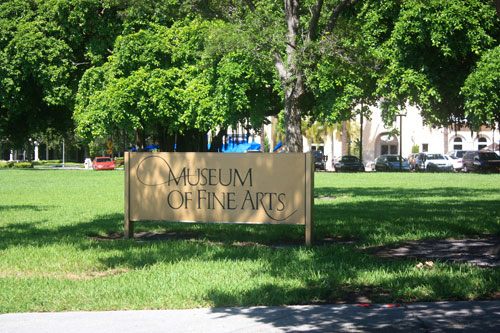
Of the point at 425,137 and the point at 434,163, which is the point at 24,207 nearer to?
the point at 434,163

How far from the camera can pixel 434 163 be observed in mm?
51000

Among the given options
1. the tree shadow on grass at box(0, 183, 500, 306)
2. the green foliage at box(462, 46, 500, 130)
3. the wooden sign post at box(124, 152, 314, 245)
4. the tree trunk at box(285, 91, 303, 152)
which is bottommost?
the tree shadow on grass at box(0, 183, 500, 306)

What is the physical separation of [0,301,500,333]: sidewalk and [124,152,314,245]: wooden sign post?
370 cm

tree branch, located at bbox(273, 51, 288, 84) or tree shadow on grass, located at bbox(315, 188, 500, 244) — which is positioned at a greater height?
tree branch, located at bbox(273, 51, 288, 84)

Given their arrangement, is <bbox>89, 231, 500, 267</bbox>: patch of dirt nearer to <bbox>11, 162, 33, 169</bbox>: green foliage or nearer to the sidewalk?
the sidewalk

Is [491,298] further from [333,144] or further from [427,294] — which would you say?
[333,144]

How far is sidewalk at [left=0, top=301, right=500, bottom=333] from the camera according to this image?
15.8 feet

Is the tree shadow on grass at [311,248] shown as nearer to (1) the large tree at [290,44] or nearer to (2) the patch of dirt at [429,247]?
(2) the patch of dirt at [429,247]

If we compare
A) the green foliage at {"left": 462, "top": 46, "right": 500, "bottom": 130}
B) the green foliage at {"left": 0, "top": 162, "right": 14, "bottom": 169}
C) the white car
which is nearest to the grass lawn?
the green foliage at {"left": 462, "top": 46, "right": 500, "bottom": 130}

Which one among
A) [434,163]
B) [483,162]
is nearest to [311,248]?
[483,162]

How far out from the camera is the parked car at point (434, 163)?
5050 cm

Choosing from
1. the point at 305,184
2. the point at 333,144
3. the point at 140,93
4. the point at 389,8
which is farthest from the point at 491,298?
the point at 333,144

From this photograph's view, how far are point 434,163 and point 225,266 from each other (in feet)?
153

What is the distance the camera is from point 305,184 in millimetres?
9062
